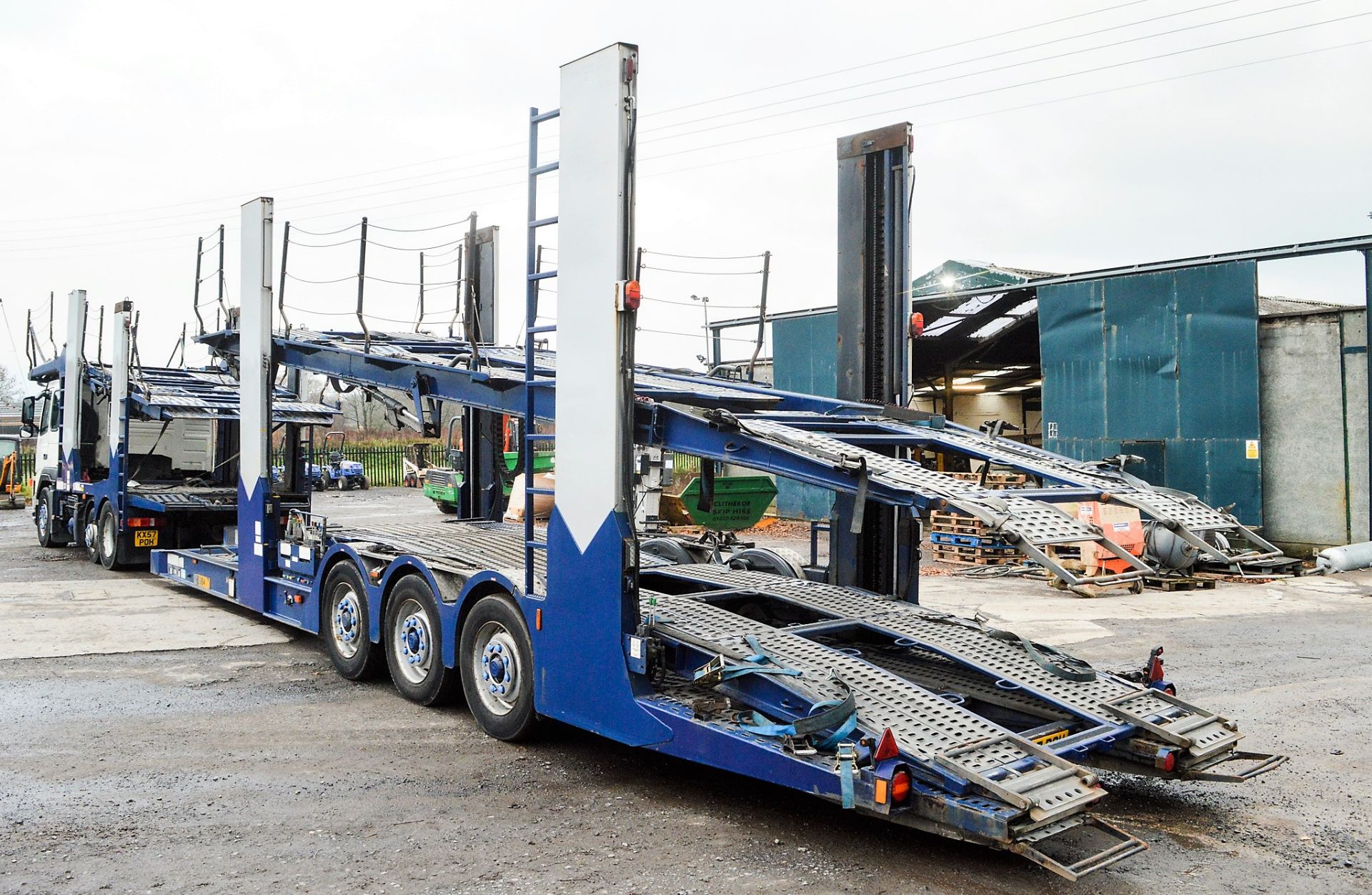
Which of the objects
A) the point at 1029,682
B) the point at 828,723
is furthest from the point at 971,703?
the point at 828,723

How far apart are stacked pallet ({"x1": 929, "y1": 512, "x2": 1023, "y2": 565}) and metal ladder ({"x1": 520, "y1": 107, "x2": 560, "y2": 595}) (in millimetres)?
12523

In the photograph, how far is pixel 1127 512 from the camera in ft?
51.5

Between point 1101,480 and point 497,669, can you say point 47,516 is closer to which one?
point 497,669

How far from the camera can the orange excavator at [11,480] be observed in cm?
2747

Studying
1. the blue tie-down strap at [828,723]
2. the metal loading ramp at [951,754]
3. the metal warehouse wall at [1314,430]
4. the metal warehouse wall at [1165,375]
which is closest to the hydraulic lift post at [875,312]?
the metal loading ramp at [951,754]

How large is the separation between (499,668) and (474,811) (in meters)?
1.31

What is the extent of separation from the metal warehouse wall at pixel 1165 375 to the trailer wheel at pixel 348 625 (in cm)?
1425

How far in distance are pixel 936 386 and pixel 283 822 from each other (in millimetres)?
26392

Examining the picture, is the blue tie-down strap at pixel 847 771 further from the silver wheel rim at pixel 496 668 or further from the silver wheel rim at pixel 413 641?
the silver wheel rim at pixel 413 641

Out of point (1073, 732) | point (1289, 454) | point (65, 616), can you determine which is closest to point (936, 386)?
point (1289, 454)

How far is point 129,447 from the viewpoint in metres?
15.5

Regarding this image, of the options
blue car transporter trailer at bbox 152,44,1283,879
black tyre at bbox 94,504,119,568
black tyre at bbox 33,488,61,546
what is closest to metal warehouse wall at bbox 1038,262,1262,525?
blue car transporter trailer at bbox 152,44,1283,879

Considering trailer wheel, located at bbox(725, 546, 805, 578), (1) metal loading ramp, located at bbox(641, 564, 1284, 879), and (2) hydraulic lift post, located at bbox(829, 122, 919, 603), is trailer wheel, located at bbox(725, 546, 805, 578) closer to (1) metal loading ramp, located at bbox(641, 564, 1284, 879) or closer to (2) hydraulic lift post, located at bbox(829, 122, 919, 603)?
(2) hydraulic lift post, located at bbox(829, 122, 919, 603)

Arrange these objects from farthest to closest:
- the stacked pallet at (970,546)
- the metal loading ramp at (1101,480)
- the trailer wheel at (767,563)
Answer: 1. the stacked pallet at (970,546)
2. the trailer wheel at (767,563)
3. the metal loading ramp at (1101,480)
